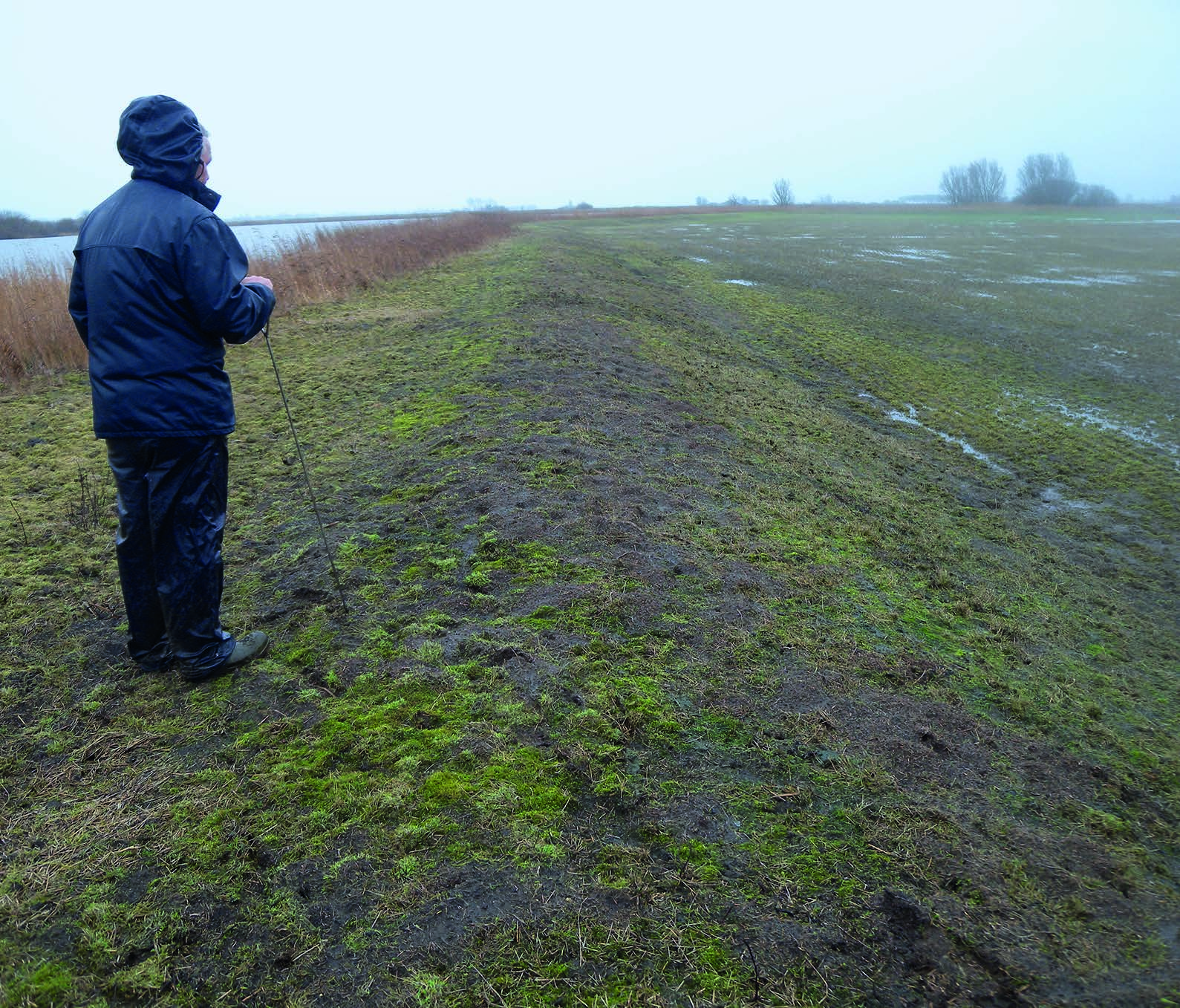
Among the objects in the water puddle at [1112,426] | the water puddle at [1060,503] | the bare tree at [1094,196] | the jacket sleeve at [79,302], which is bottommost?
the water puddle at [1060,503]

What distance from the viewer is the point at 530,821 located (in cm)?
282

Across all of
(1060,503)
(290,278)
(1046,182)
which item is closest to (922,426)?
(1060,503)

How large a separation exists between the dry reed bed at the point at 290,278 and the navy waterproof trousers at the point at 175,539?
24.7ft

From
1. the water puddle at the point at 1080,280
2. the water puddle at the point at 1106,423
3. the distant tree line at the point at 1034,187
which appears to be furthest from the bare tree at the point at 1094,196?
the water puddle at the point at 1106,423

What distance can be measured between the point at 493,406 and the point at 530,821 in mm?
5120

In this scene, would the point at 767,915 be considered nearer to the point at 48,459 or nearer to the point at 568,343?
the point at 48,459

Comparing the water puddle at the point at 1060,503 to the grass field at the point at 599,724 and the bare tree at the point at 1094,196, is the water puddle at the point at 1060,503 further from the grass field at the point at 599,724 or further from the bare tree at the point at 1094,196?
the bare tree at the point at 1094,196

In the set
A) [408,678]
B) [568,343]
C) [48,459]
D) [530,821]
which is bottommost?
[530,821]

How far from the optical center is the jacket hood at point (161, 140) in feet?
10.8

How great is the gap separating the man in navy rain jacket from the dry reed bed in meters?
7.54

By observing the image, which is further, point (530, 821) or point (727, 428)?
point (727, 428)

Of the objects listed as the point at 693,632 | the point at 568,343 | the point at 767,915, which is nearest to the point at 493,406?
the point at 568,343

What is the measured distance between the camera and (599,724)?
334cm

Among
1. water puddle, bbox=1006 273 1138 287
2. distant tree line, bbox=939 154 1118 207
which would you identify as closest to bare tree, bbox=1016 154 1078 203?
distant tree line, bbox=939 154 1118 207
